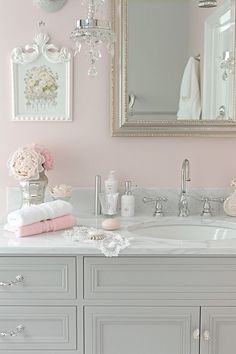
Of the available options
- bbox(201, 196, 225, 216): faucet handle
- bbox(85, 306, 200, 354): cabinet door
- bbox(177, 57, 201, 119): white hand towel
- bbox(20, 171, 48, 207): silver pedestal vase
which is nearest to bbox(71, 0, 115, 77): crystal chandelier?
bbox(177, 57, 201, 119): white hand towel

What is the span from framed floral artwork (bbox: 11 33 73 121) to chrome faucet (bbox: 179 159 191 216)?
55cm

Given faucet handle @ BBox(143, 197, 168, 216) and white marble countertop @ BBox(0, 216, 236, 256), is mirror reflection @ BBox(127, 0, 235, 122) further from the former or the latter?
white marble countertop @ BBox(0, 216, 236, 256)

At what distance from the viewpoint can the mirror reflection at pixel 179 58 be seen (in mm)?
2227

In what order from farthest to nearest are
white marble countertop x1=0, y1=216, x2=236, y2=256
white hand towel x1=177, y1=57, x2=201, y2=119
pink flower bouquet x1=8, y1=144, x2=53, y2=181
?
1. white hand towel x1=177, y1=57, x2=201, y2=119
2. pink flower bouquet x1=8, y1=144, x2=53, y2=181
3. white marble countertop x1=0, y1=216, x2=236, y2=256

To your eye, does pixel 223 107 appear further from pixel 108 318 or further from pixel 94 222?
pixel 108 318

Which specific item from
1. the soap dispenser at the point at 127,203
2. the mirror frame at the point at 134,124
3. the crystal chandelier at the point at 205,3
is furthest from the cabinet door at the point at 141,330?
the crystal chandelier at the point at 205,3

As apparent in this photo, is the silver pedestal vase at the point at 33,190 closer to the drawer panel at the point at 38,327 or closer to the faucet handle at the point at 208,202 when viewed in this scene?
the drawer panel at the point at 38,327

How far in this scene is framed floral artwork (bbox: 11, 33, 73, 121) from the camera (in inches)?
89.0

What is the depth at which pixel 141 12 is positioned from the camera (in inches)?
87.7

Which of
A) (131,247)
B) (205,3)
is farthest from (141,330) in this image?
(205,3)

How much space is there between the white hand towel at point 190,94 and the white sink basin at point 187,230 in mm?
472

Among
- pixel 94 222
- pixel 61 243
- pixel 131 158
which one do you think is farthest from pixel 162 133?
pixel 61 243

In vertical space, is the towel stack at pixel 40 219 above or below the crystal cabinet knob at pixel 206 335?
above

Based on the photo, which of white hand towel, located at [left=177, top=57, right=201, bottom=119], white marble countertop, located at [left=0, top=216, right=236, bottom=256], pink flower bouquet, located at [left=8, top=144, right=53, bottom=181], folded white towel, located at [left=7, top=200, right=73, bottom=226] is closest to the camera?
white marble countertop, located at [left=0, top=216, right=236, bottom=256]
